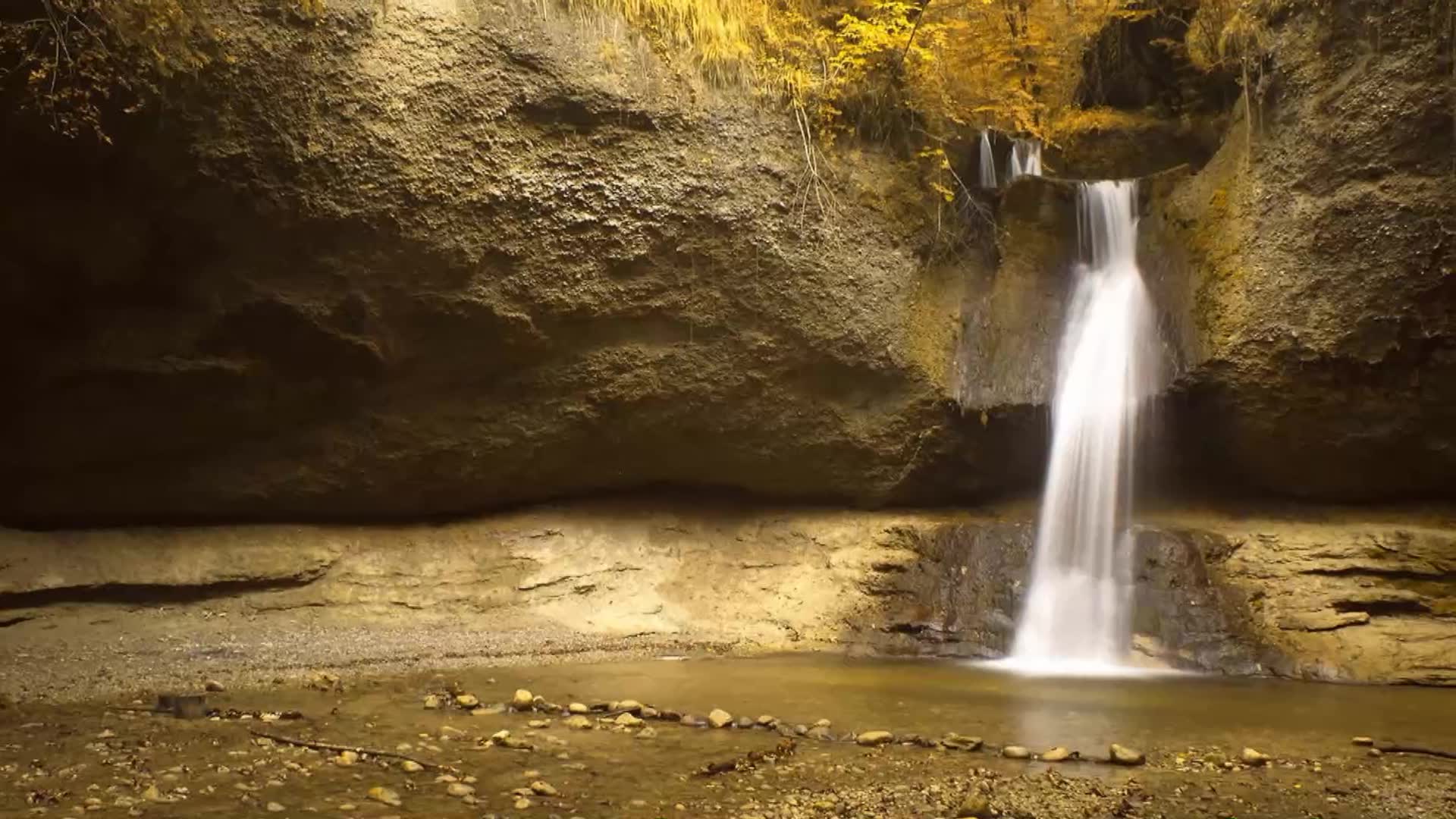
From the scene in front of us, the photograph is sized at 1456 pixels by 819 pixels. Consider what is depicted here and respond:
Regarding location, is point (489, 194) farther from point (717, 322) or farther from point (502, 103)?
point (717, 322)

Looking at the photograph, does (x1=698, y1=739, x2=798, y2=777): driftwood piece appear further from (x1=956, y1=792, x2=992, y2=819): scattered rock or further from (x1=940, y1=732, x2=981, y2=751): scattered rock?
(x1=956, y1=792, x2=992, y2=819): scattered rock

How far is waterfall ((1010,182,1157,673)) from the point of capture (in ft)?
30.2

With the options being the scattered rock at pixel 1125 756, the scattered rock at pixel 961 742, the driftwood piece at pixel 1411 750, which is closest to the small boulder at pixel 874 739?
the scattered rock at pixel 961 742

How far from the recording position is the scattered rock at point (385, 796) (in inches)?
168

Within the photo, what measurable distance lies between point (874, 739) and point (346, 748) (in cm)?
271

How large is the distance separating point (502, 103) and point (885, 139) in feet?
13.8

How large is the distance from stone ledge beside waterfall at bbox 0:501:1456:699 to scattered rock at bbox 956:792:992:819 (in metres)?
4.59

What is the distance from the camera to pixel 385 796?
4312mm

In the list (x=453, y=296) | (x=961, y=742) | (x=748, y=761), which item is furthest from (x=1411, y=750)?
(x=453, y=296)

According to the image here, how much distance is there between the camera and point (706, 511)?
11578 mm

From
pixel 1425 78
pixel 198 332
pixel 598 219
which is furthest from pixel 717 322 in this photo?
pixel 1425 78

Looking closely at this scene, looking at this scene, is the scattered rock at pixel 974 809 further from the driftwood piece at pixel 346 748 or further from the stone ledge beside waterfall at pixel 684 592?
the stone ledge beside waterfall at pixel 684 592

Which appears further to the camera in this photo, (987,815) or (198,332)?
(198,332)

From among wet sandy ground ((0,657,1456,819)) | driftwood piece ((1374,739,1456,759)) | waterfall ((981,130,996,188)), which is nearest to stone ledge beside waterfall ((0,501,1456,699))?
wet sandy ground ((0,657,1456,819))
